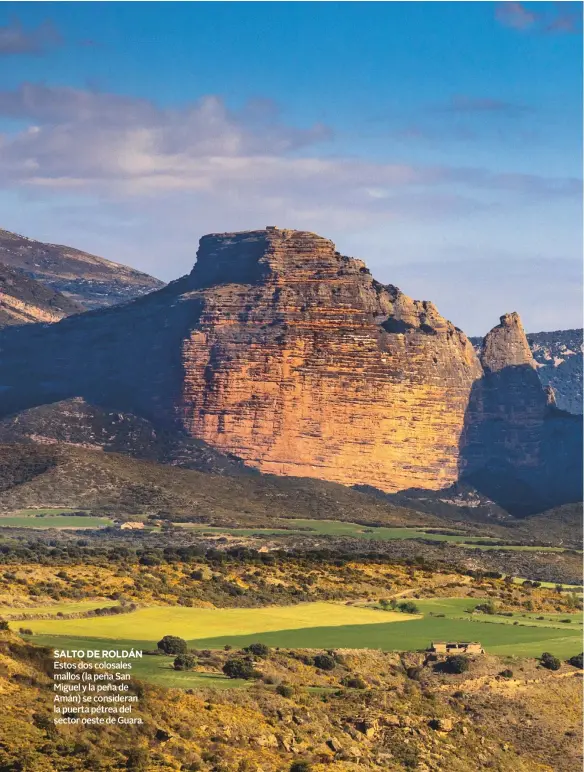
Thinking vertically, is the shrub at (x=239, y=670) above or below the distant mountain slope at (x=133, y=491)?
below

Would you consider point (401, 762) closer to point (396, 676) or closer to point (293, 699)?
point (293, 699)

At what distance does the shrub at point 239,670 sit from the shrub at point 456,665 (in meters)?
12.2

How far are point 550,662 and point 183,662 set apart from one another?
21.2 m

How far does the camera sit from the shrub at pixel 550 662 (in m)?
77.6

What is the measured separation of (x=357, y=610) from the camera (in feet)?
298

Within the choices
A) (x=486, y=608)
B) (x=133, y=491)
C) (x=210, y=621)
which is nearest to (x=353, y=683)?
(x=210, y=621)

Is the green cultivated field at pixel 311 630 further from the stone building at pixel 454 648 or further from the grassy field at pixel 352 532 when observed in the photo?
the grassy field at pixel 352 532

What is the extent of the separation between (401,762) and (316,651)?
12627 mm

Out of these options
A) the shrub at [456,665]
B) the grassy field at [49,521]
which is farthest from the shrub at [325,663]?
the grassy field at [49,521]

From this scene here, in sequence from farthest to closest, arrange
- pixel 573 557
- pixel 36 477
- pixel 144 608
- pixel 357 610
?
pixel 36 477 < pixel 573 557 < pixel 357 610 < pixel 144 608

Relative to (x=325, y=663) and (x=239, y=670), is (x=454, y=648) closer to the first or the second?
(x=325, y=663)

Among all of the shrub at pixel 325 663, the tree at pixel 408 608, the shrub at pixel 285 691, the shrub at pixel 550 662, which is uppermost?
the tree at pixel 408 608

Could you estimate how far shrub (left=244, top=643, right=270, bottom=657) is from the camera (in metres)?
67.8

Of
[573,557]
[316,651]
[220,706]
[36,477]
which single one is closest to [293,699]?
[220,706]
